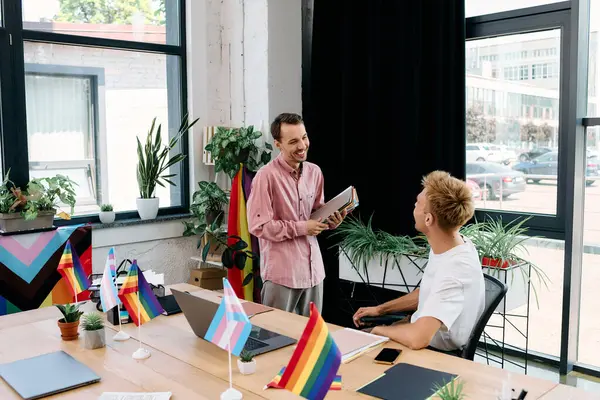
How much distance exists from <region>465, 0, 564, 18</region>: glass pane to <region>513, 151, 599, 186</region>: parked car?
0.93 metres

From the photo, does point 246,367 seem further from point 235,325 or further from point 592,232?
point 592,232

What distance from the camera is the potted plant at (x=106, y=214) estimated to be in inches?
163

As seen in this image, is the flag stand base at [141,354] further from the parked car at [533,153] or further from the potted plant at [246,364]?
the parked car at [533,153]

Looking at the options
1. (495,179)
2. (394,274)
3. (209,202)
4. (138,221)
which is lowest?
(394,274)

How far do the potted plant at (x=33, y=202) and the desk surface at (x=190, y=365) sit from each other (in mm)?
1252

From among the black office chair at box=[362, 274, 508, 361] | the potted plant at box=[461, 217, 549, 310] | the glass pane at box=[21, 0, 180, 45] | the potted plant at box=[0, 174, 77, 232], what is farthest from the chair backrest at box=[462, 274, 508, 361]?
the glass pane at box=[21, 0, 180, 45]

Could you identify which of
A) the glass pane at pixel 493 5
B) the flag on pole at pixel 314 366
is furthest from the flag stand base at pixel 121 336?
the glass pane at pixel 493 5

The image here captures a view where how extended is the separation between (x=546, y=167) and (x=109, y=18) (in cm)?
314

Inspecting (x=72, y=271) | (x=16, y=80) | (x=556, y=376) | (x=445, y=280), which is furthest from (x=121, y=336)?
(x=556, y=376)

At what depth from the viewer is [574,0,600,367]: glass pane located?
3545 mm

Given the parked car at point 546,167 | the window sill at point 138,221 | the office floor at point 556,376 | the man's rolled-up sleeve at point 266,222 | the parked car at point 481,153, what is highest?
the parked car at point 481,153

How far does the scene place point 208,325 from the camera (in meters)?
2.09

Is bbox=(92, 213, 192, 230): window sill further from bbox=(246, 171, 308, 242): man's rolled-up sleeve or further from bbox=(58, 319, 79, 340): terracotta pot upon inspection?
bbox=(58, 319, 79, 340): terracotta pot

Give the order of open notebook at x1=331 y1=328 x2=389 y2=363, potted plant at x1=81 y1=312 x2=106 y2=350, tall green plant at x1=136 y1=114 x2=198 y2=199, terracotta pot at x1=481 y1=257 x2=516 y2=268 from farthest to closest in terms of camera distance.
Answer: tall green plant at x1=136 y1=114 x2=198 y2=199 < terracotta pot at x1=481 y1=257 x2=516 y2=268 < potted plant at x1=81 y1=312 x2=106 y2=350 < open notebook at x1=331 y1=328 x2=389 y2=363
